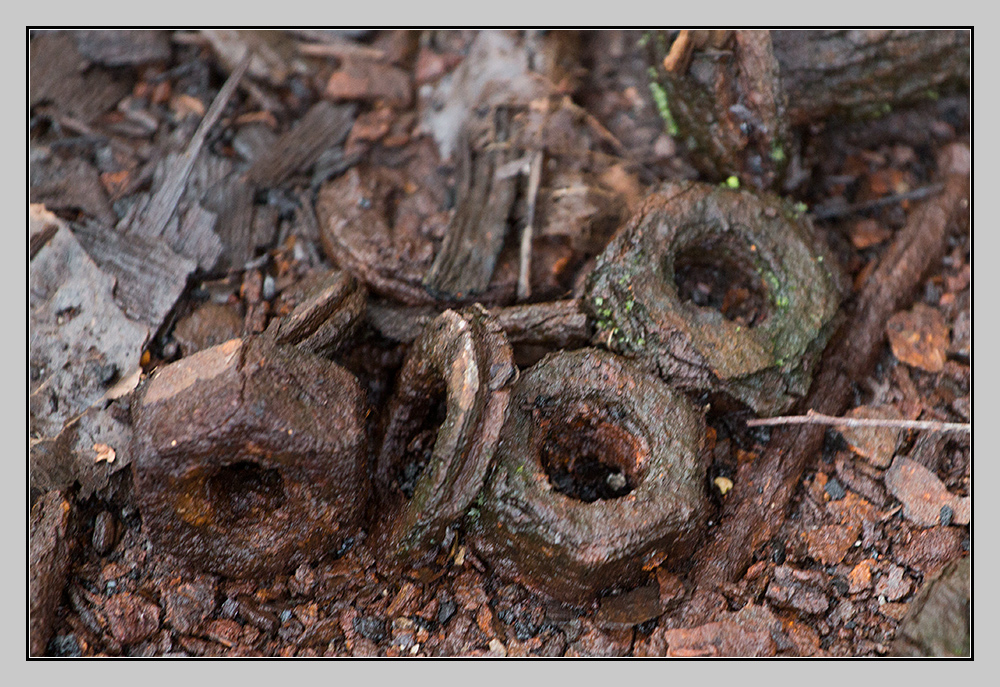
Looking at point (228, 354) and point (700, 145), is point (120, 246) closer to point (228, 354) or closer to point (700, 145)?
point (228, 354)

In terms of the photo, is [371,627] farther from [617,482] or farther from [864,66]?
[864,66]

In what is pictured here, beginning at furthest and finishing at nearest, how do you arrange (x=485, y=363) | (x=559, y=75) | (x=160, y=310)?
(x=559, y=75) → (x=160, y=310) → (x=485, y=363)

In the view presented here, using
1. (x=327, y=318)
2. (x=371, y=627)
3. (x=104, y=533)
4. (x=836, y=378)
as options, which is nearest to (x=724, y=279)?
(x=836, y=378)

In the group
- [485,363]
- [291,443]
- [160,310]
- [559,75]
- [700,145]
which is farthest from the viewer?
[559,75]

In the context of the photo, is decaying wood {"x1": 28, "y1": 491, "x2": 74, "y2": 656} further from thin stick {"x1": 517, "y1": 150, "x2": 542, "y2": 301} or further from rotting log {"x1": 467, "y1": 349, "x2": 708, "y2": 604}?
thin stick {"x1": 517, "y1": 150, "x2": 542, "y2": 301}

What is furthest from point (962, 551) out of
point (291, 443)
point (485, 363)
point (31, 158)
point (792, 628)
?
point (31, 158)

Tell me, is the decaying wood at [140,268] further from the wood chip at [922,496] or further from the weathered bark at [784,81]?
the wood chip at [922,496]

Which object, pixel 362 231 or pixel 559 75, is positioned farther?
pixel 559 75

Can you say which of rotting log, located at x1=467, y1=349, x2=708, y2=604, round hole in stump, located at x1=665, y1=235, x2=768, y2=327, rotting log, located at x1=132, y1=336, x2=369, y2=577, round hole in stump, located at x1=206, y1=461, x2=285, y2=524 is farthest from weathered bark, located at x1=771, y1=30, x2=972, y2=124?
round hole in stump, located at x1=206, y1=461, x2=285, y2=524
